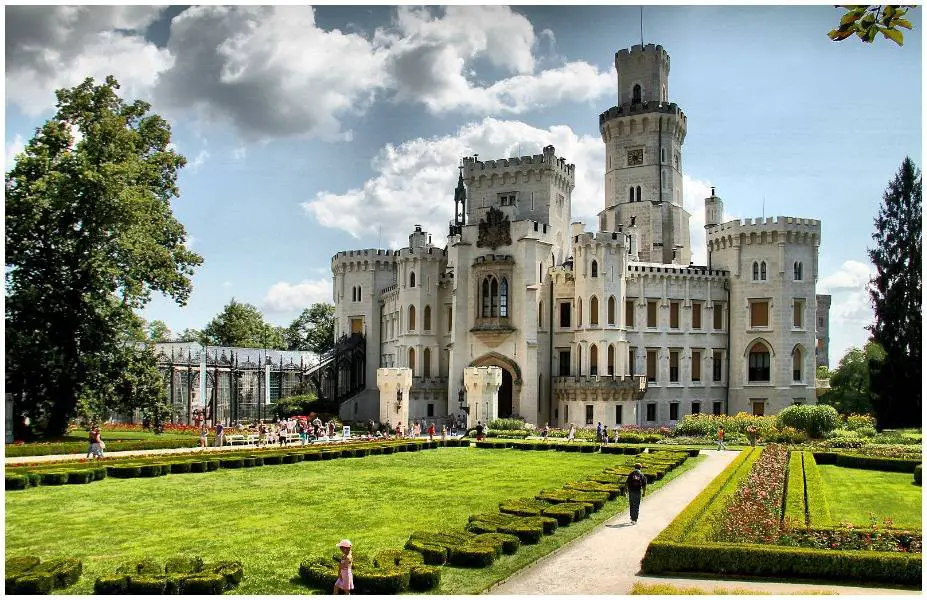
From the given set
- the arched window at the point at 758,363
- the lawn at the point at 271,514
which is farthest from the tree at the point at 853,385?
the lawn at the point at 271,514

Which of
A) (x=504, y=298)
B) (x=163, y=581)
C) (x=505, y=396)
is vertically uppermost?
(x=504, y=298)

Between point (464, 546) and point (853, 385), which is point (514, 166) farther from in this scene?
point (464, 546)

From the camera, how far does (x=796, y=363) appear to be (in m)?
58.4

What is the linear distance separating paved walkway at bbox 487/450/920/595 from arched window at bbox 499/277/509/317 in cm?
3634

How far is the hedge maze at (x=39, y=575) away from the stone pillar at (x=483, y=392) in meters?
39.5

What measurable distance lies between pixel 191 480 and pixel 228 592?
14804 millimetres

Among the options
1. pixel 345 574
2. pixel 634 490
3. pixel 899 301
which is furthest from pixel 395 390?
pixel 345 574

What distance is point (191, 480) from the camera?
1095 inches

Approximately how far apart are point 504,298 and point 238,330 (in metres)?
40.5

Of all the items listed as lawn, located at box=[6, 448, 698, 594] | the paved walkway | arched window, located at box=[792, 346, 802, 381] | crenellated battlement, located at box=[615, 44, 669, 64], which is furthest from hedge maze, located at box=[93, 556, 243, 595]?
crenellated battlement, located at box=[615, 44, 669, 64]

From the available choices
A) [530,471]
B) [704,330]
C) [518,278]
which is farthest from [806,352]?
[530,471]

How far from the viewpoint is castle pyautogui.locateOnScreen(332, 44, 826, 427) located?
56344mm

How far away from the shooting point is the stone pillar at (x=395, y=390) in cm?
5459

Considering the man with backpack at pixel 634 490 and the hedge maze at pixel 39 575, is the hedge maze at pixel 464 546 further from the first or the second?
the hedge maze at pixel 39 575
